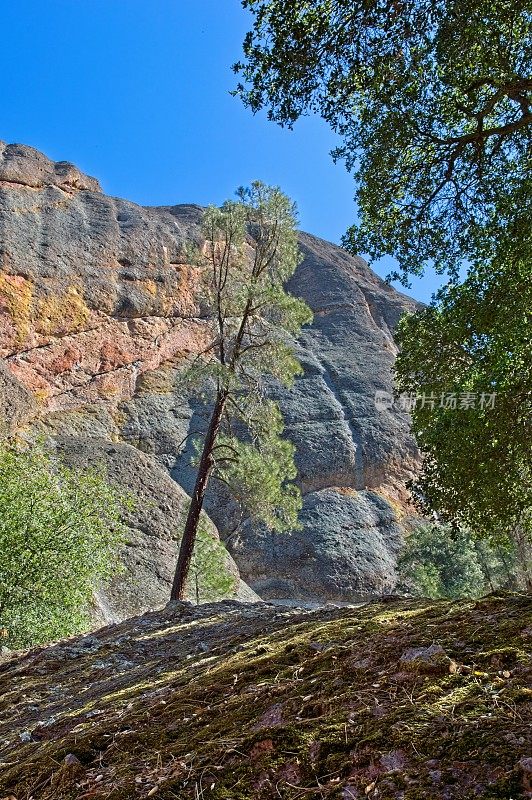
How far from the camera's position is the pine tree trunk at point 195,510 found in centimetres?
1370

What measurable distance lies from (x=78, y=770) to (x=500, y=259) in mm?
8214

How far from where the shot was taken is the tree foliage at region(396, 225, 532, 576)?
8172 mm

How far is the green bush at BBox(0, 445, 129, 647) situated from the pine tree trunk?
5.26 feet

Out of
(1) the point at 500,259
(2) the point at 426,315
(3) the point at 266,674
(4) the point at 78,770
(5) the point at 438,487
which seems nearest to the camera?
(4) the point at 78,770

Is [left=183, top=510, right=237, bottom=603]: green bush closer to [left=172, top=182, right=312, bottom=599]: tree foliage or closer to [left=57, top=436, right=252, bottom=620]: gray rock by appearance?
[left=57, top=436, right=252, bottom=620]: gray rock

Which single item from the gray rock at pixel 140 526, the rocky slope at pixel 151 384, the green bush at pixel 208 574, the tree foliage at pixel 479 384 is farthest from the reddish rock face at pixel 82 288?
the tree foliage at pixel 479 384

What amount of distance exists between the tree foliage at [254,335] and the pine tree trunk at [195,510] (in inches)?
1.4

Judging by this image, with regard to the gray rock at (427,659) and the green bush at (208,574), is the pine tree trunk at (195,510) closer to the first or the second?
the green bush at (208,574)

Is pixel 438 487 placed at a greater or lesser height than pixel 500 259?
lesser

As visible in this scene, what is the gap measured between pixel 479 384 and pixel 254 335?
327 inches

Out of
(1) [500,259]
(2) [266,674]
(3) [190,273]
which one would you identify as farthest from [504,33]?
(3) [190,273]

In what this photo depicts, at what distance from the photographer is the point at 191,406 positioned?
148 feet

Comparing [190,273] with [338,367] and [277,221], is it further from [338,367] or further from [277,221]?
[277,221]

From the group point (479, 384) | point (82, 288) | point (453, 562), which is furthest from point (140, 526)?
point (479, 384)
